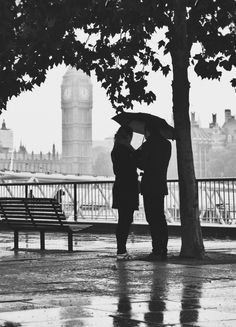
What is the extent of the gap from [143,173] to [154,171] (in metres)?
0.14

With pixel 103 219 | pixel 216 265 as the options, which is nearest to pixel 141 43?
pixel 216 265

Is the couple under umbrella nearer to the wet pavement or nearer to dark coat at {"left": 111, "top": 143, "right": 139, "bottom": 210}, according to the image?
dark coat at {"left": 111, "top": 143, "right": 139, "bottom": 210}

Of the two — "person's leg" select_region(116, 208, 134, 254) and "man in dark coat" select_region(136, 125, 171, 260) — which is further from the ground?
"man in dark coat" select_region(136, 125, 171, 260)

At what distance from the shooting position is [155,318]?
5.65m

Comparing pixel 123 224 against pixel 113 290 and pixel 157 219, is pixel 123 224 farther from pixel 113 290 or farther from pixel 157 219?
pixel 113 290

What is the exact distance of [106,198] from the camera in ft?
70.2

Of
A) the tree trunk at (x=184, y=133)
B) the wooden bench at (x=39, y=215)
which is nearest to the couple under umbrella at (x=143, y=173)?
the tree trunk at (x=184, y=133)

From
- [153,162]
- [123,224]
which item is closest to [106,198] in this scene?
[123,224]

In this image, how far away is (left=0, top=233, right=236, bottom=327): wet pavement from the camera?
5.67 meters

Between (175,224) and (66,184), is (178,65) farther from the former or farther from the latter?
(66,184)

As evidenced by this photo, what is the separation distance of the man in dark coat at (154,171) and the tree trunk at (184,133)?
0.48m

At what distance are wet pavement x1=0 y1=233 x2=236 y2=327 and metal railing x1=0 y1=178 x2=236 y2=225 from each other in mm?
6345

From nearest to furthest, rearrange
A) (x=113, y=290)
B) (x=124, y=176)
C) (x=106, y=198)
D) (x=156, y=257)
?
(x=113, y=290), (x=124, y=176), (x=156, y=257), (x=106, y=198)

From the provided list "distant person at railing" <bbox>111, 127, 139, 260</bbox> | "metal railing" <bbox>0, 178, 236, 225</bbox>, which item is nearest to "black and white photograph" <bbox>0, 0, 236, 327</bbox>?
"distant person at railing" <bbox>111, 127, 139, 260</bbox>
